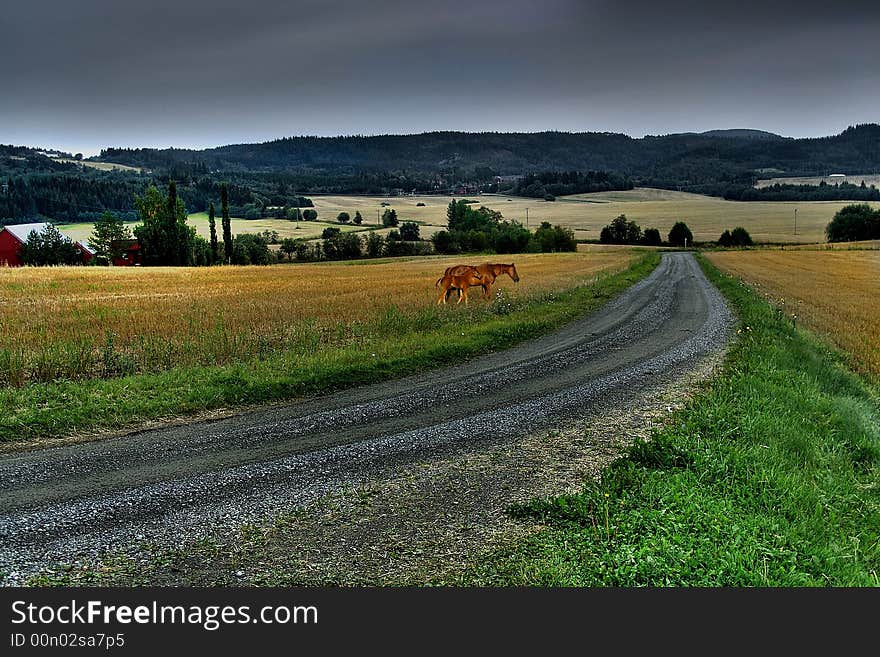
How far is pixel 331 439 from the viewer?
29.2 feet

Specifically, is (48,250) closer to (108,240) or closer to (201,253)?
(108,240)

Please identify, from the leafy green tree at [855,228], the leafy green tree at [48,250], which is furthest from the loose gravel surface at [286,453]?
the leafy green tree at [855,228]

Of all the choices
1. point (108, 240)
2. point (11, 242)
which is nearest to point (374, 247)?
point (108, 240)

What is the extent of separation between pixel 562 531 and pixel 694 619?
153 centimetres

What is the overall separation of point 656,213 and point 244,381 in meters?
151

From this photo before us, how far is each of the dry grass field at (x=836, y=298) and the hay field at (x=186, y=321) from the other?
417 inches

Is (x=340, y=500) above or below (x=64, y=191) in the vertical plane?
below

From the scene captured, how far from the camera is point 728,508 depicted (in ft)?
21.0

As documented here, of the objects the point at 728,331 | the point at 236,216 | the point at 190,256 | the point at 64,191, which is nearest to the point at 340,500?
the point at 728,331

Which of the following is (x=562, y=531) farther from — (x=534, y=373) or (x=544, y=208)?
(x=544, y=208)

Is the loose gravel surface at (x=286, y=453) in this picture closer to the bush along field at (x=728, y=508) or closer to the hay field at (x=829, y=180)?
the bush along field at (x=728, y=508)

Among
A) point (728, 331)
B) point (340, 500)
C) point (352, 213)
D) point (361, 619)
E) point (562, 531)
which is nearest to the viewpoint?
point (361, 619)

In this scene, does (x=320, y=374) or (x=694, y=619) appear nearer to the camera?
(x=694, y=619)

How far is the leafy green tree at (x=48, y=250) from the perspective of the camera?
8131cm
